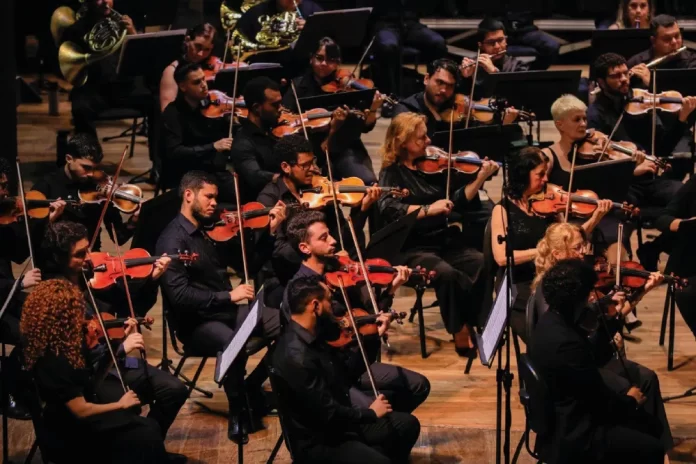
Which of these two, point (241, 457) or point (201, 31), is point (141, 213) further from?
point (201, 31)

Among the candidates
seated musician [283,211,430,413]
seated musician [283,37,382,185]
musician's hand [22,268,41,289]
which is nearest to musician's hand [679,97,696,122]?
seated musician [283,37,382,185]

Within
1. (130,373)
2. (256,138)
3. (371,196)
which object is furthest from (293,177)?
(130,373)

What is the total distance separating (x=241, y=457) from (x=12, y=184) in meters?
2.54

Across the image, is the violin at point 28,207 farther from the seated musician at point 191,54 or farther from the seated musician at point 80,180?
the seated musician at point 191,54

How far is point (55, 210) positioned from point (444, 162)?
6.57 feet

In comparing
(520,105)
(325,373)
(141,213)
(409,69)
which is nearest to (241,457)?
(325,373)

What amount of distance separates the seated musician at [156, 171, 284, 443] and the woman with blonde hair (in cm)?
94

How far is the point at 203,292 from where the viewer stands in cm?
536

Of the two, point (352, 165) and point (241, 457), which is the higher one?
point (352, 165)

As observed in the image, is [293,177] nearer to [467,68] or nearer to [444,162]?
[444,162]

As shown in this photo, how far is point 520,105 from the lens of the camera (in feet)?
22.7

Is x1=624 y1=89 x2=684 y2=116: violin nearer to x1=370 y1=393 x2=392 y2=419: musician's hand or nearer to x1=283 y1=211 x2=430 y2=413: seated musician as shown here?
x1=283 y1=211 x2=430 y2=413: seated musician

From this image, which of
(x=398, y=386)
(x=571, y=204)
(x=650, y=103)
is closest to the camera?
(x=398, y=386)

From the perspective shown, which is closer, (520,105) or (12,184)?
(12,184)
